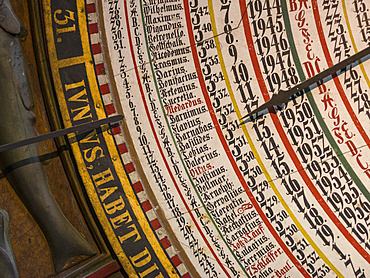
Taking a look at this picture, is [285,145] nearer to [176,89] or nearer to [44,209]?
[176,89]

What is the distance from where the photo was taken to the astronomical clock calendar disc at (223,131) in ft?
3.94

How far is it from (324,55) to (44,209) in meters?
1.15

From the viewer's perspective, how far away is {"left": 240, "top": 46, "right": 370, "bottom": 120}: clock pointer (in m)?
1.19

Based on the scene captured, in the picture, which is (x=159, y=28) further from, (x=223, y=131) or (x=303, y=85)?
(x=303, y=85)

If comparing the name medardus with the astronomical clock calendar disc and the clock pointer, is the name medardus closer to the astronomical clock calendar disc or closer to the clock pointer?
the astronomical clock calendar disc

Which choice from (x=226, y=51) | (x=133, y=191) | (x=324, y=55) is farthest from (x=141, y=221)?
(x=324, y=55)

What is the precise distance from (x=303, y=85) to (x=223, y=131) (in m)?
0.34

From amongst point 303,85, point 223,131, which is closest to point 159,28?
point 223,131

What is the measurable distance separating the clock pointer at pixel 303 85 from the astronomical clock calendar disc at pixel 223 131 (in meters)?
0.02

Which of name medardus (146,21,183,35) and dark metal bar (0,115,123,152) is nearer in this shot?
dark metal bar (0,115,123,152)

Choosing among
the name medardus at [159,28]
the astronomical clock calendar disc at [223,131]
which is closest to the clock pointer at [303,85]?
the astronomical clock calendar disc at [223,131]

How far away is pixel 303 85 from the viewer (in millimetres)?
1224

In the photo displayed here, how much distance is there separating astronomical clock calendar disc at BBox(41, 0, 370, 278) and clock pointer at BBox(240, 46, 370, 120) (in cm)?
2

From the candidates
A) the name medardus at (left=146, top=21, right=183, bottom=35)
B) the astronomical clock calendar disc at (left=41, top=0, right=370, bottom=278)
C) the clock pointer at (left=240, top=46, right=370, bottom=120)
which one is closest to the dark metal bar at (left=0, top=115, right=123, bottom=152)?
the astronomical clock calendar disc at (left=41, top=0, right=370, bottom=278)
